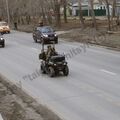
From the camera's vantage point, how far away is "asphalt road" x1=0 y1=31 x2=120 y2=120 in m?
14.3

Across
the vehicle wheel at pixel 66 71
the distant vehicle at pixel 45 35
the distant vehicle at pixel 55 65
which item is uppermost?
the distant vehicle at pixel 55 65

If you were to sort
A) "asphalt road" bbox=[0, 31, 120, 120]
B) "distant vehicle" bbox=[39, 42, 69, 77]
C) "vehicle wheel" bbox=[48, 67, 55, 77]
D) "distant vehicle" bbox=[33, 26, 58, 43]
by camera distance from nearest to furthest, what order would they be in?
"asphalt road" bbox=[0, 31, 120, 120] < "distant vehicle" bbox=[39, 42, 69, 77] < "vehicle wheel" bbox=[48, 67, 55, 77] < "distant vehicle" bbox=[33, 26, 58, 43]

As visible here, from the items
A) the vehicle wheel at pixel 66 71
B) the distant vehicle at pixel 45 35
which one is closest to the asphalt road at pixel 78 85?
the vehicle wheel at pixel 66 71

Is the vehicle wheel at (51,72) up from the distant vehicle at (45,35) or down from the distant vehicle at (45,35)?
up

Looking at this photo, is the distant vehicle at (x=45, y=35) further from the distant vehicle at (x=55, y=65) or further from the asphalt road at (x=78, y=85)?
the distant vehicle at (x=55, y=65)

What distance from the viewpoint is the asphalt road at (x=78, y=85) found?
14258 mm

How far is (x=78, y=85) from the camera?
62.6ft

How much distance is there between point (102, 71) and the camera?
23.2 m

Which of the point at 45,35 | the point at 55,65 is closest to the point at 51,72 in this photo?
the point at 55,65

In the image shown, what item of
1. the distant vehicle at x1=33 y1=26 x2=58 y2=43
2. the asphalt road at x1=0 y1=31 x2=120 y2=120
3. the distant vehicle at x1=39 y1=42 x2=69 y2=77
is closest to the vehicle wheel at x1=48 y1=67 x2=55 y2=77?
the distant vehicle at x1=39 y1=42 x2=69 y2=77

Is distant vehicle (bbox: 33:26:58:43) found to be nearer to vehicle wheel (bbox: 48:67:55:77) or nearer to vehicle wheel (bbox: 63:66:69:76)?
vehicle wheel (bbox: 63:66:69:76)

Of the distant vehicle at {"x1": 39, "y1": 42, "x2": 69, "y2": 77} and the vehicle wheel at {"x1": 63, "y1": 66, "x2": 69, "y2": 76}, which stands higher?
the distant vehicle at {"x1": 39, "y1": 42, "x2": 69, "y2": 77}

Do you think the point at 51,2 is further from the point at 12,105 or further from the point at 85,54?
the point at 12,105

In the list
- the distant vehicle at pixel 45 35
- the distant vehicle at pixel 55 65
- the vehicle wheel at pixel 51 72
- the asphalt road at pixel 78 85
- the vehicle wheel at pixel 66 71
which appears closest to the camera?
the asphalt road at pixel 78 85
